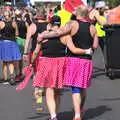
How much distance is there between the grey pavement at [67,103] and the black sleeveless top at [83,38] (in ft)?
4.43

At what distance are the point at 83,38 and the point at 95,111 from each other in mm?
1869

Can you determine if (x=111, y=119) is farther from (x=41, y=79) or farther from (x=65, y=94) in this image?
(x=65, y=94)

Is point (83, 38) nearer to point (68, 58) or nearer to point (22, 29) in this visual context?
point (68, 58)

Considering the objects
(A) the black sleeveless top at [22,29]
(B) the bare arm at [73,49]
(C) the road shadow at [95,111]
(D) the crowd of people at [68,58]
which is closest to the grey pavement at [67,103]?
(C) the road shadow at [95,111]

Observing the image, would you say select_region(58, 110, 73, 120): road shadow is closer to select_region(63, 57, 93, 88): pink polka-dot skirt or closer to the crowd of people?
the crowd of people

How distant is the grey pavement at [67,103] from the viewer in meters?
9.30

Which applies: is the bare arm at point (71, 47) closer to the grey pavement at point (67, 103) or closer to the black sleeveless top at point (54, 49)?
the black sleeveless top at point (54, 49)

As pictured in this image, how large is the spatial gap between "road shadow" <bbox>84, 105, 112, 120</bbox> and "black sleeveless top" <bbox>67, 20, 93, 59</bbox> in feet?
4.40

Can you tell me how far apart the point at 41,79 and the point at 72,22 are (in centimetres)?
93

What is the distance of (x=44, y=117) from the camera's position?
9172 millimetres

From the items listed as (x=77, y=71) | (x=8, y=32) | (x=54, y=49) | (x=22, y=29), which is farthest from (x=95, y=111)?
(x=22, y=29)

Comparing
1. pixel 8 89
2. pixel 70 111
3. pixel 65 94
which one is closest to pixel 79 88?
pixel 70 111

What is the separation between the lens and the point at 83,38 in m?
8.21

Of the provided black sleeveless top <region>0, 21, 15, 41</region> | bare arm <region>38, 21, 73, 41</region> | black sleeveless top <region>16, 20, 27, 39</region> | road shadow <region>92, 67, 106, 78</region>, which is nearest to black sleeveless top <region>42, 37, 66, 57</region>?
bare arm <region>38, 21, 73, 41</region>
